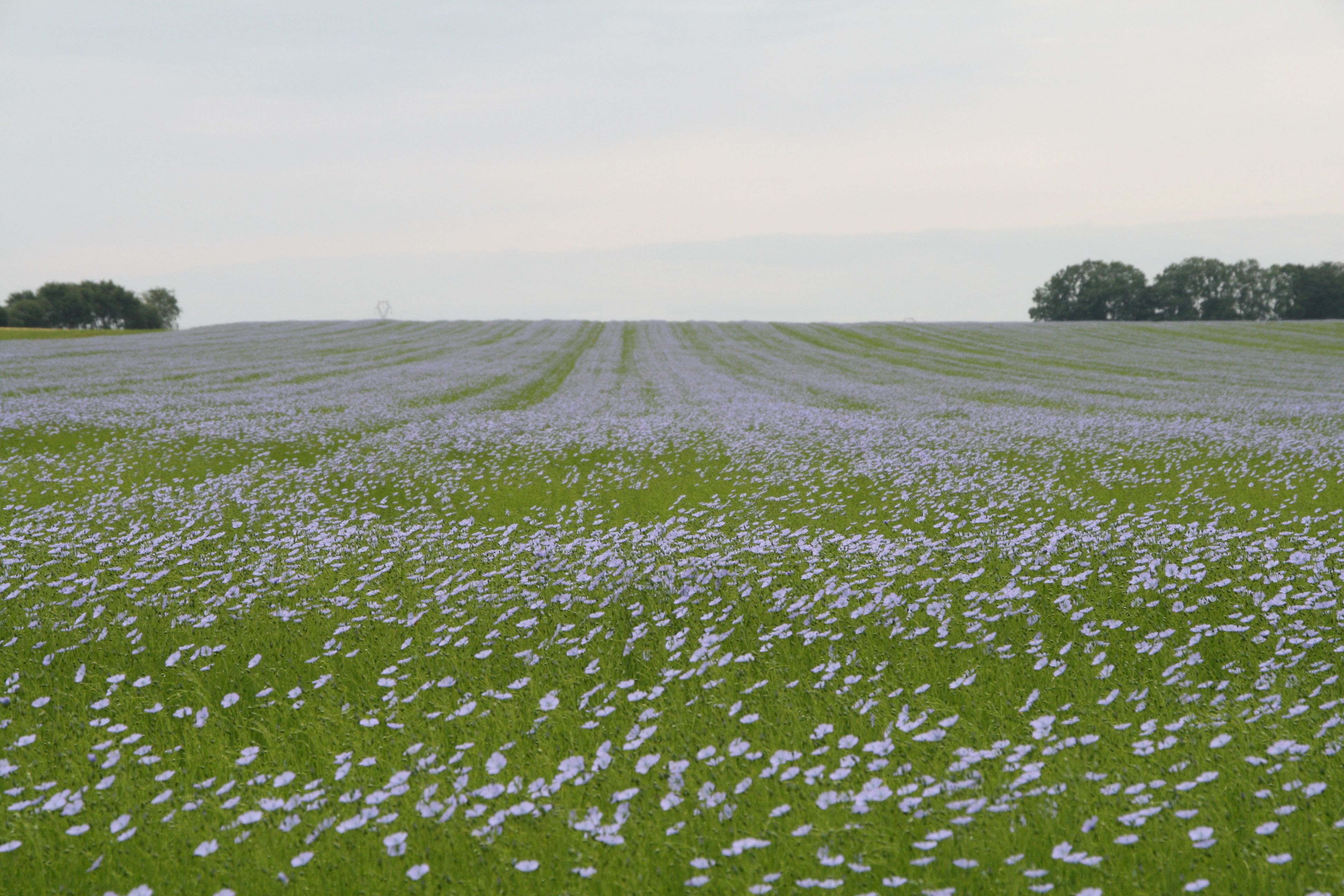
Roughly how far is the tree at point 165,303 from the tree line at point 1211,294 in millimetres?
126560

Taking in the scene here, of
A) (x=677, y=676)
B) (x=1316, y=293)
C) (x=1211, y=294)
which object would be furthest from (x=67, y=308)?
(x=1316, y=293)

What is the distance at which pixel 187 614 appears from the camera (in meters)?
7.65

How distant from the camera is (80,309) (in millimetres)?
99625

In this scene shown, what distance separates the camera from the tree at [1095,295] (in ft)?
336

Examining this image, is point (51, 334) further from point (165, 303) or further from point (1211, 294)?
point (1211, 294)

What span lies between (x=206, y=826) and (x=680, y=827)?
7.90 feet

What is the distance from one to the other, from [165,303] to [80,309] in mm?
36556

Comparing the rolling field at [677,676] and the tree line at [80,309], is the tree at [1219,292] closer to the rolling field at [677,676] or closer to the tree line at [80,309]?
the rolling field at [677,676]

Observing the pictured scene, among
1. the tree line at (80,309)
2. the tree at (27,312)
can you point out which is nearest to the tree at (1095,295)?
the tree line at (80,309)

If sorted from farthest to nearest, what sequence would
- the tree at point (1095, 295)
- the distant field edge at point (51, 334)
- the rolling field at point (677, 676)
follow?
the tree at point (1095, 295)
the distant field edge at point (51, 334)
the rolling field at point (677, 676)

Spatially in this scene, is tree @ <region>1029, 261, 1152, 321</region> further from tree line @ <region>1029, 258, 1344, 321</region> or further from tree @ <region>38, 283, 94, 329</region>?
tree @ <region>38, 283, 94, 329</region>

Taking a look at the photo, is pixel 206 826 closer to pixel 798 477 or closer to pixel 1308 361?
pixel 798 477

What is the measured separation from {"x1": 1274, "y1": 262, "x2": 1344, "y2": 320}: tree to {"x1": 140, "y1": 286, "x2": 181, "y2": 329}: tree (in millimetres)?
150072

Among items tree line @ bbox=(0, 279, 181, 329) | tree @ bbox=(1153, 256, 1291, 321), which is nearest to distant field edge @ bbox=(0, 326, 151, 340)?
tree line @ bbox=(0, 279, 181, 329)
